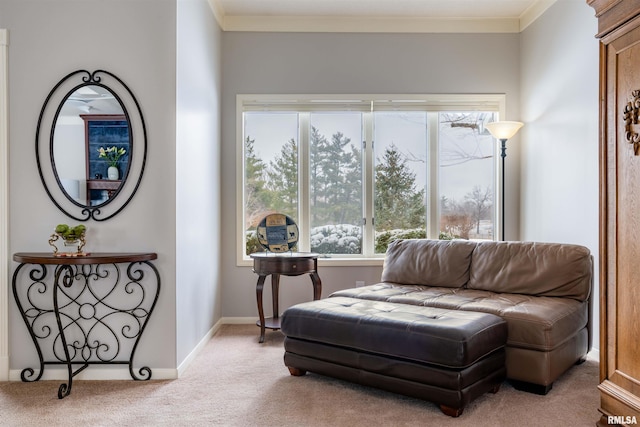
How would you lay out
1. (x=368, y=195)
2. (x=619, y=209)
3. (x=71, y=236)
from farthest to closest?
(x=368, y=195), (x=71, y=236), (x=619, y=209)

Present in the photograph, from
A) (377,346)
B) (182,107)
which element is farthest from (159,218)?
(377,346)

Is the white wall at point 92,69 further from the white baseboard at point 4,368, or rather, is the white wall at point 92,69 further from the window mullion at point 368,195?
the window mullion at point 368,195

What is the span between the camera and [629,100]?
2127 mm

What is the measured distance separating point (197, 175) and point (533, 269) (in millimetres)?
2565

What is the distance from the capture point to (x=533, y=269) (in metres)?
3.37

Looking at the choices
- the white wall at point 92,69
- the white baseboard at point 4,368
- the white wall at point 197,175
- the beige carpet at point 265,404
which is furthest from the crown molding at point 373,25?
the white baseboard at point 4,368

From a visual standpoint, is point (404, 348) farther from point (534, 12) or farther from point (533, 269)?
point (534, 12)

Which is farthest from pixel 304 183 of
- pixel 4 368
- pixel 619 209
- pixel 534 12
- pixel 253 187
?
pixel 619 209

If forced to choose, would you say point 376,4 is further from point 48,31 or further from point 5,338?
point 5,338

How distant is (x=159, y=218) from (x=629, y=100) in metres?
2.63

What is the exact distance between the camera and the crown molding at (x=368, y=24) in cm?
451

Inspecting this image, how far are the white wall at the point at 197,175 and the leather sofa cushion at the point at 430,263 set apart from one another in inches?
59.9

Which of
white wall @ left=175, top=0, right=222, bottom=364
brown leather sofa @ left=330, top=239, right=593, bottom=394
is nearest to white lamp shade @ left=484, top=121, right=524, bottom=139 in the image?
brown leather sofa @ left=330, top=239, right=593, bottom=394

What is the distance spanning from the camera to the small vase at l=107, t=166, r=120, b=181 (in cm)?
301
